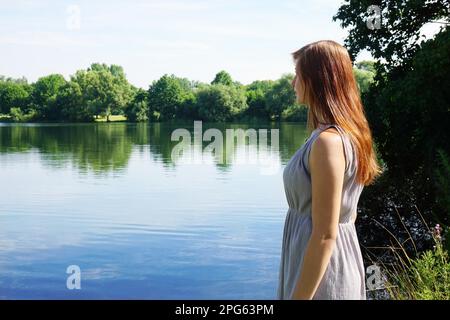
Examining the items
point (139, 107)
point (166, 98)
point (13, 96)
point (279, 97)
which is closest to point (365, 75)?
point (279, 97)

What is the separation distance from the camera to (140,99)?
79625 millimetres

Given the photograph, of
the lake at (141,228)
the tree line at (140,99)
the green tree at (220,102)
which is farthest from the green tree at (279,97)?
the lake at (141,228)

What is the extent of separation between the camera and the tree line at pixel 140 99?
64.4 metres

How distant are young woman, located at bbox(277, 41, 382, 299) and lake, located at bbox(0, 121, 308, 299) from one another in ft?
29.8

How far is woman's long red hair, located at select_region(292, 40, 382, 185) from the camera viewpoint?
7.18ft

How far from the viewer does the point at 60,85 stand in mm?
80688

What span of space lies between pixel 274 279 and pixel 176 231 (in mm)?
5500

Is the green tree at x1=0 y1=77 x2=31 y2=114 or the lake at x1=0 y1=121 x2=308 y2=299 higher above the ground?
the green tree at x1=0 y1=77 x2=31 y2=114

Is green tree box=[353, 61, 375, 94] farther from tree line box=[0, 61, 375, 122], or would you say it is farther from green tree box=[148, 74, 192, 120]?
green tree box=[148, 74, 192, 120]

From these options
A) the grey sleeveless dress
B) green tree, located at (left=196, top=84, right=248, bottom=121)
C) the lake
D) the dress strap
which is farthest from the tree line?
the dress strap

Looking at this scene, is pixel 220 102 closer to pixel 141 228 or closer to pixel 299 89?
pixel 141 228

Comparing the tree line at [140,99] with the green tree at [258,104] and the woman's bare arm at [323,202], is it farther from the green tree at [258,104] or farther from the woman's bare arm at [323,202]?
the woman's bare arm at [323,202]

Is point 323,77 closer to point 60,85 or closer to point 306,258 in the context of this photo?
point 306,258
